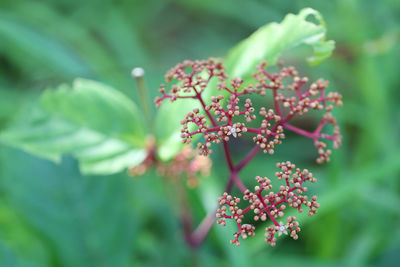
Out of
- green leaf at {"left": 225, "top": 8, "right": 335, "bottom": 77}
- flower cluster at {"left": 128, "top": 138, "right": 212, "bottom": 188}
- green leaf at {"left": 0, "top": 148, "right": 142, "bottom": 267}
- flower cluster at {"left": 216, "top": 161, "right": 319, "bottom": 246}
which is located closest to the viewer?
flower cluster at {"left": 216, "top": 161, "right": 319, "bottom": 246}

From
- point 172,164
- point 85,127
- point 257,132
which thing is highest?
point 85,127

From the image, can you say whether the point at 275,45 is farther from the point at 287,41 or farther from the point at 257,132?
the point at 257,132

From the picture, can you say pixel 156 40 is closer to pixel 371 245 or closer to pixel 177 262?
pixel 177 262

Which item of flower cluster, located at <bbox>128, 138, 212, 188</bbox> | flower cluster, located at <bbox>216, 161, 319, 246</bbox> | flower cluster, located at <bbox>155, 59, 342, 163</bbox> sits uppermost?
flower cluster, located at <bbox>128, 138, 212, 188</bbox>

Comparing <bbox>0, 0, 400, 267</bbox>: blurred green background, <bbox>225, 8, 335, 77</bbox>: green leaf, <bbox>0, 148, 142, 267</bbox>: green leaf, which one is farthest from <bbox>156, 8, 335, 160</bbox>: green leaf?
<bbox>0, 0, 400, 267</bbox>: blurred green background

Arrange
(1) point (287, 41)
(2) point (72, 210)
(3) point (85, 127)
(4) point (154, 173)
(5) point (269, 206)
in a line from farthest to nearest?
(4) point (154, 173), (2) point (72, 210), (3) point (85, 127), (1) point (287, 41), (5) point (269, 206)

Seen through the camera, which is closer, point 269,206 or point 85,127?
point 269,206

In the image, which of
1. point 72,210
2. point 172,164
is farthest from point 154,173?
point 172,164

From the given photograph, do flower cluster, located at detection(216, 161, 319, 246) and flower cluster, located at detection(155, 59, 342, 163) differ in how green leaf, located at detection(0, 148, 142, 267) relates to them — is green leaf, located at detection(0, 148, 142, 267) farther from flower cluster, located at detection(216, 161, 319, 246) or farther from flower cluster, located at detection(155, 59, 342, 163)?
flower cluster, located at detection(216, 161, 319, 246)

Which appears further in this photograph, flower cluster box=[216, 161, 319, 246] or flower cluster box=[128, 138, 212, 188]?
flower cluster box=[128, 138, 212, 188]
